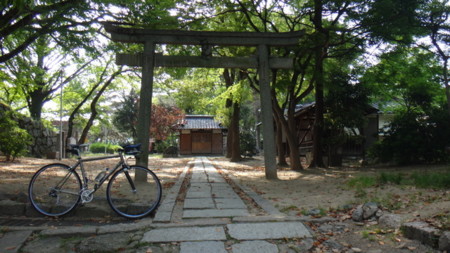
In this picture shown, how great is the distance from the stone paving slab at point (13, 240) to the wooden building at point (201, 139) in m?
27.0

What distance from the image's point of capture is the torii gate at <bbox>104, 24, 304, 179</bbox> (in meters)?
8.14

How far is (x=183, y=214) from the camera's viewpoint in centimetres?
469

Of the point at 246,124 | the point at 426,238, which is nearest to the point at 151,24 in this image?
the point at 426,238

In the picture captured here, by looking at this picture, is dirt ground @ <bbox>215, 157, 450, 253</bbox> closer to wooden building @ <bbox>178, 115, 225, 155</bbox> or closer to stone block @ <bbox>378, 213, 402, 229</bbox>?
stone block @ <bbox>378, 213, 402, 229</bbox>

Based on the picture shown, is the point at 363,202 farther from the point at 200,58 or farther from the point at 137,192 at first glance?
the point at 200,58

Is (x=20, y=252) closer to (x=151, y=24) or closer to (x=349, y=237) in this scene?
(x=349, y=237)

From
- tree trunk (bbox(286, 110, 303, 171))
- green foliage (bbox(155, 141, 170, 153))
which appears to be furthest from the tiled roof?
tree trunk (bbox(286, 110, 303, 171))

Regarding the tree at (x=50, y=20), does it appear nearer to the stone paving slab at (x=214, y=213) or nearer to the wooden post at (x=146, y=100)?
the wooden post at (x=146, y=100)

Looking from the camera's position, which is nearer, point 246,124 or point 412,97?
point 412,97

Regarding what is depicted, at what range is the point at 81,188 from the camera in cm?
480

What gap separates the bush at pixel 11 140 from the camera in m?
13.2

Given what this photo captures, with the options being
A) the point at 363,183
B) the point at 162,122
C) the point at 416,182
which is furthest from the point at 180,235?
the point at 162,122

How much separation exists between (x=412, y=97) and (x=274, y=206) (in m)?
10.3

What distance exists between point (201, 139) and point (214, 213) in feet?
88.0
